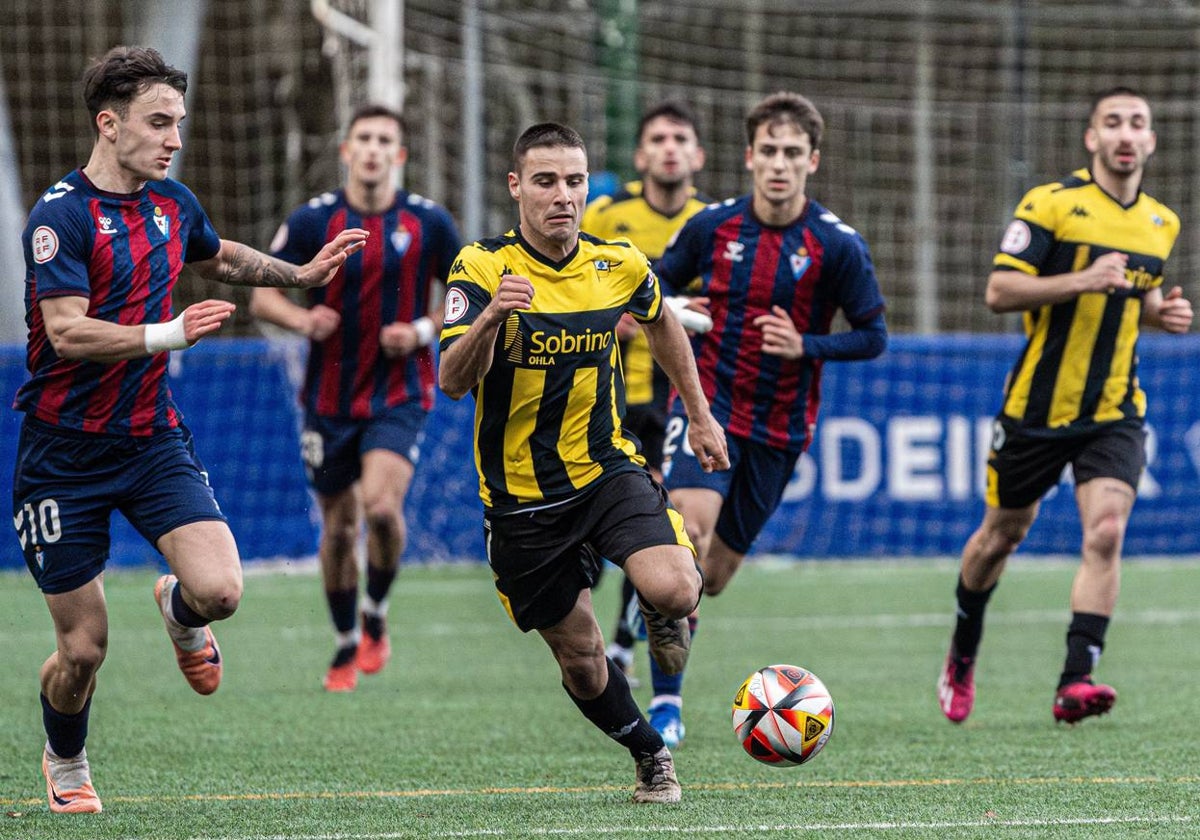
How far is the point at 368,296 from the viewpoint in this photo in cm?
835

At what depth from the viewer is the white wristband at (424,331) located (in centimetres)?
821

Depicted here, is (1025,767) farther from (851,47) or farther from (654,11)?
(851,47)

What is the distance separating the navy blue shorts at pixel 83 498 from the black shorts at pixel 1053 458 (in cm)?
320

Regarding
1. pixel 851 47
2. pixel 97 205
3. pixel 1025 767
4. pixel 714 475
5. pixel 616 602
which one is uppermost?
pixel 851 47

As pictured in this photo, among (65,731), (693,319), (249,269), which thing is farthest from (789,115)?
(65,731)

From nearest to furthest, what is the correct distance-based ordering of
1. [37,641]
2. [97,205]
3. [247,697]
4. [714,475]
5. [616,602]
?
1. [97,205]
2. [714,475]
3. [247,697]
4. [37,641]
5. [616,602]

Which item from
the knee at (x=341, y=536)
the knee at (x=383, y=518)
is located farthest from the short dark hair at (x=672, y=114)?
the knee at (x=341, y=536)

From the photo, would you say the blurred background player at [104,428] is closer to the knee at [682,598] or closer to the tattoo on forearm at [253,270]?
the tattoo on forearm at [253,270]

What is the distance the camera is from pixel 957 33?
21.2 m

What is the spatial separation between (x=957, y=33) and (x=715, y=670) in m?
14.2

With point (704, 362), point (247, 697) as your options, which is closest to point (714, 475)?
point (704, 362)

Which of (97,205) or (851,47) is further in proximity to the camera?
(851,47)

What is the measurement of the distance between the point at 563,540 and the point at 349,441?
3152mm

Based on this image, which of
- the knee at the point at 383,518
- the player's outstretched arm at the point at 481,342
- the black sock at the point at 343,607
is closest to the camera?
the player's outstretched arm at the point at 481,342
